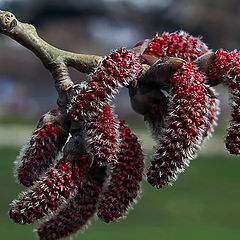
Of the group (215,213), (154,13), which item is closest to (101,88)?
(215,213)

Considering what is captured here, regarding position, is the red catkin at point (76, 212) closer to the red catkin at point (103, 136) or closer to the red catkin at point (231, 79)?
the red catkin at point (103, 136)

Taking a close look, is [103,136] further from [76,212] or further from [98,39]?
[98,39]

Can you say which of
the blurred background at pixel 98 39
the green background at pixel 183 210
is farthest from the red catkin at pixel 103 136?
the blurred background at pixel 98 39

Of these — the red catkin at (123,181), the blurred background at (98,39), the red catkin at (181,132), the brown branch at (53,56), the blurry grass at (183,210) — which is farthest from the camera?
the blurred background at (98,39)

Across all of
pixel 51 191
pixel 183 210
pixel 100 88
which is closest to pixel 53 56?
pixel 100 88

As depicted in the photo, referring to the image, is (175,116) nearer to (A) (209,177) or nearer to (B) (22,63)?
(A) (209,177)

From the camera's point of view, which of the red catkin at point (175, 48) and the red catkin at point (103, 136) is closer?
the red catkin at point (103, 136)

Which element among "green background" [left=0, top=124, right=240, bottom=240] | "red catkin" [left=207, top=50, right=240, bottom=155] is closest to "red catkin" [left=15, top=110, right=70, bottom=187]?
"red catkin" [left=207, top=50, right=240, bottom=155]

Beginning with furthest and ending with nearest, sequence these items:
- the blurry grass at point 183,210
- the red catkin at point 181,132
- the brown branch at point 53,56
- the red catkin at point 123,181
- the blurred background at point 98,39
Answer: the blurred background at point 98,39
the blurry grass at point 183,210
the brown branch at point 53,56
the red catkin at point 123,181
the red catkin at point 181,132
